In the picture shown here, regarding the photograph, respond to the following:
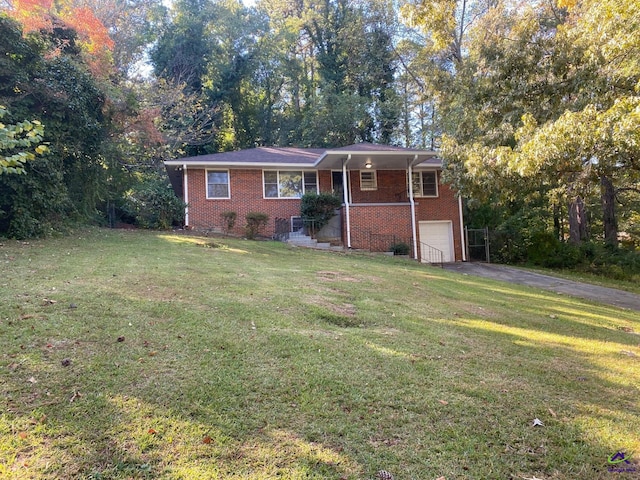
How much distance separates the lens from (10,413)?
8.30 feet

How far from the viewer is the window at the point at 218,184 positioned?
55.1 ft

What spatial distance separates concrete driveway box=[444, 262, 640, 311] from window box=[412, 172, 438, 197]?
13.2ft

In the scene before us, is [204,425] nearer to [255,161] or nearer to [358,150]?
[358,150]

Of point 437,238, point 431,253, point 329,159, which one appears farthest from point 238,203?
point 437,238

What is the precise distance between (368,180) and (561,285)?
29.5 ft

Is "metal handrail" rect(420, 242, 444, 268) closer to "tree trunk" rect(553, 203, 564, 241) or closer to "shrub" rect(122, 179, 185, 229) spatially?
"shrub" rect(122, 179, 185, 229)

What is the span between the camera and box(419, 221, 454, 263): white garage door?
691 inches

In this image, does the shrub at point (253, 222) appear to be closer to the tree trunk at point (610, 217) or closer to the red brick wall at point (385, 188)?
the red brick wall at point (385, 188)

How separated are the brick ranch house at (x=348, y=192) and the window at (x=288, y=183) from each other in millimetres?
42

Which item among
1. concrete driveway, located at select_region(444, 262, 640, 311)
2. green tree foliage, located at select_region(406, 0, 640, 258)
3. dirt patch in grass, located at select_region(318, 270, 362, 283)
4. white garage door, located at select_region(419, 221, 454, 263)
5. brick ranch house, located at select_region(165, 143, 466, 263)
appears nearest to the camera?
green tree foliage, located at select_region(406, 0, 640, 258)

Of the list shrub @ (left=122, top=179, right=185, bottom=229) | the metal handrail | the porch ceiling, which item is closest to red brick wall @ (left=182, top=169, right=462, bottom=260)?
the porch ceiling

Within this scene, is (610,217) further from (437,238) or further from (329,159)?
(329,159)

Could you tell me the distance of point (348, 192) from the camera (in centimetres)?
1767

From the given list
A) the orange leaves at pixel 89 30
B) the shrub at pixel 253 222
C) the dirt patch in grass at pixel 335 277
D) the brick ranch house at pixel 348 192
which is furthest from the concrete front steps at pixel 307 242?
the orange leaves at pixel 89 30
